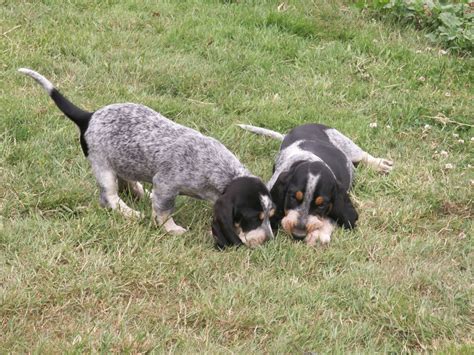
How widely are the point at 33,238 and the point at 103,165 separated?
0.91 m

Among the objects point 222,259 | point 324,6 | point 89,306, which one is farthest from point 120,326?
point 324,6

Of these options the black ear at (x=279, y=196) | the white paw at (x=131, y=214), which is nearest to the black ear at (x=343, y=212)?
the black ear at (x=279, y=196)

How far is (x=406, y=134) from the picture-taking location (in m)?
7.53

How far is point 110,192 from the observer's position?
5719 millimetres

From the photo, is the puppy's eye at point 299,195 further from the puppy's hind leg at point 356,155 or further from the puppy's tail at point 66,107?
the puppy's tail at point 66,107

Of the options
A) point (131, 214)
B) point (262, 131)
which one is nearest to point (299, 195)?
point (131, 214)

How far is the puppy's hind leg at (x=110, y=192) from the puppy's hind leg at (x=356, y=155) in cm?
220

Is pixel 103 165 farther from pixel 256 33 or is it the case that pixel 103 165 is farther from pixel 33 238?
pixel 256 33

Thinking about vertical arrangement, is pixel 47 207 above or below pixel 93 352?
below

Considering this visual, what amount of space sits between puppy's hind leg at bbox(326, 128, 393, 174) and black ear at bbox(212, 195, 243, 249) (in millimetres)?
1983

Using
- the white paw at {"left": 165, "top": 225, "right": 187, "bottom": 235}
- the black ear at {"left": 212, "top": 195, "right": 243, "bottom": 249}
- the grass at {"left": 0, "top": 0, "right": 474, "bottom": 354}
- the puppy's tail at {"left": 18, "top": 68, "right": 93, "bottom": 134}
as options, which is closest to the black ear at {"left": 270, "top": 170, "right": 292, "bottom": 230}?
the grass at {"left": 0, "top": 0, "right": 474, "bottom": 354}

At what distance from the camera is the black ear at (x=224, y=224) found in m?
5.18

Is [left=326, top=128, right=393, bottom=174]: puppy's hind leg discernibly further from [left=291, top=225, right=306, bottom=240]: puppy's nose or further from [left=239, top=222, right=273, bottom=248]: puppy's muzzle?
[left=239, top=222, right=273, bottom=248]: puppy's muzzle

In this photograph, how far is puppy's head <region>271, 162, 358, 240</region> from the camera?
18.4 feet
